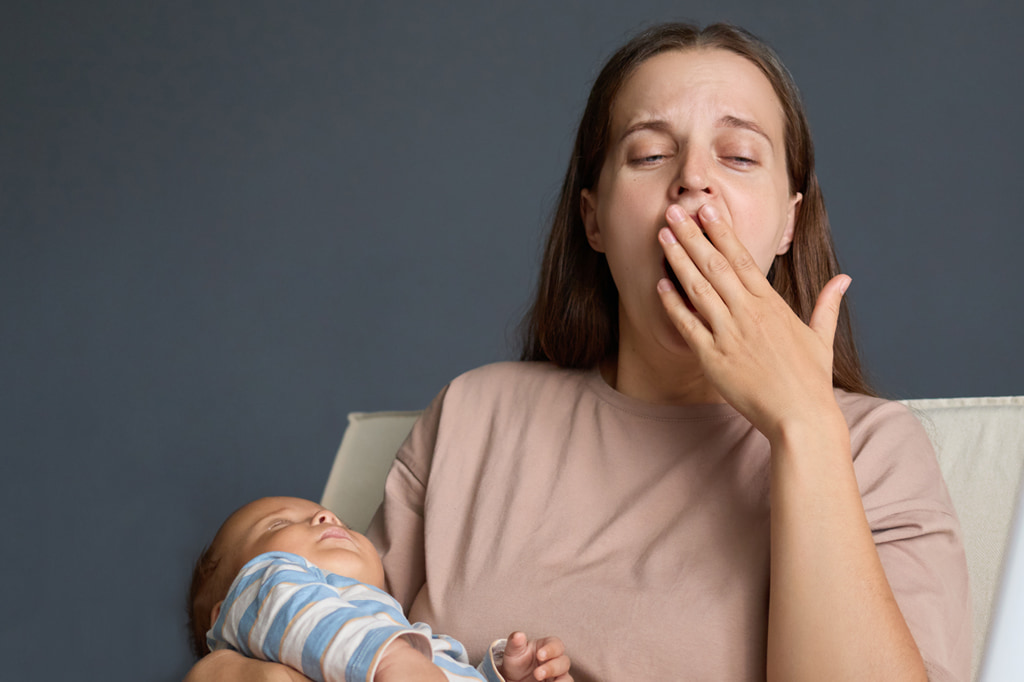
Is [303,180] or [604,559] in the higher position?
[303,180]

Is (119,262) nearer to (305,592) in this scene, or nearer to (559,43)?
(559,43)

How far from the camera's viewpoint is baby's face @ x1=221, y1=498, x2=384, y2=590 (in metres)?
1.31

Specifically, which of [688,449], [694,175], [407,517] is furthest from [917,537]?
[407,517]

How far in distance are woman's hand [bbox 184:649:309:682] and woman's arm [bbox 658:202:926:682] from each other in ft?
1.82

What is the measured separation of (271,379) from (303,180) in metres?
0.71

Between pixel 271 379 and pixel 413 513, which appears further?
pixel 271 379

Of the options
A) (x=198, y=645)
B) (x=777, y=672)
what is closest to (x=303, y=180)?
(x=198, y=645)

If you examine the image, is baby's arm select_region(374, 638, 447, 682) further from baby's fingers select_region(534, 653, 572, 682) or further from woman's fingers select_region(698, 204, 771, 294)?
woman's fingers select_region(698, 204, 771, 294)

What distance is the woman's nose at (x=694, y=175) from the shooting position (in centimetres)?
127

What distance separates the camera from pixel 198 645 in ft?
4.89

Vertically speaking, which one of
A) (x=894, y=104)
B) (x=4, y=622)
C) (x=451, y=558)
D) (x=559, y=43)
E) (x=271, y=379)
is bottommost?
(x=4, y=622)

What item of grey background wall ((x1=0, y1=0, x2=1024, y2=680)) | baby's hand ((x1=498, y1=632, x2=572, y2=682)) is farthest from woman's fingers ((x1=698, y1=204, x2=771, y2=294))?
grey background wall ((x1=0, y1=0, x2=1024, y2=680))

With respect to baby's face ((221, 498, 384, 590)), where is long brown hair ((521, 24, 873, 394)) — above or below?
above

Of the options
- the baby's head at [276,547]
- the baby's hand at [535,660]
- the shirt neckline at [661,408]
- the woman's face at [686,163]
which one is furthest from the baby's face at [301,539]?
the woman's face at [686,163]
